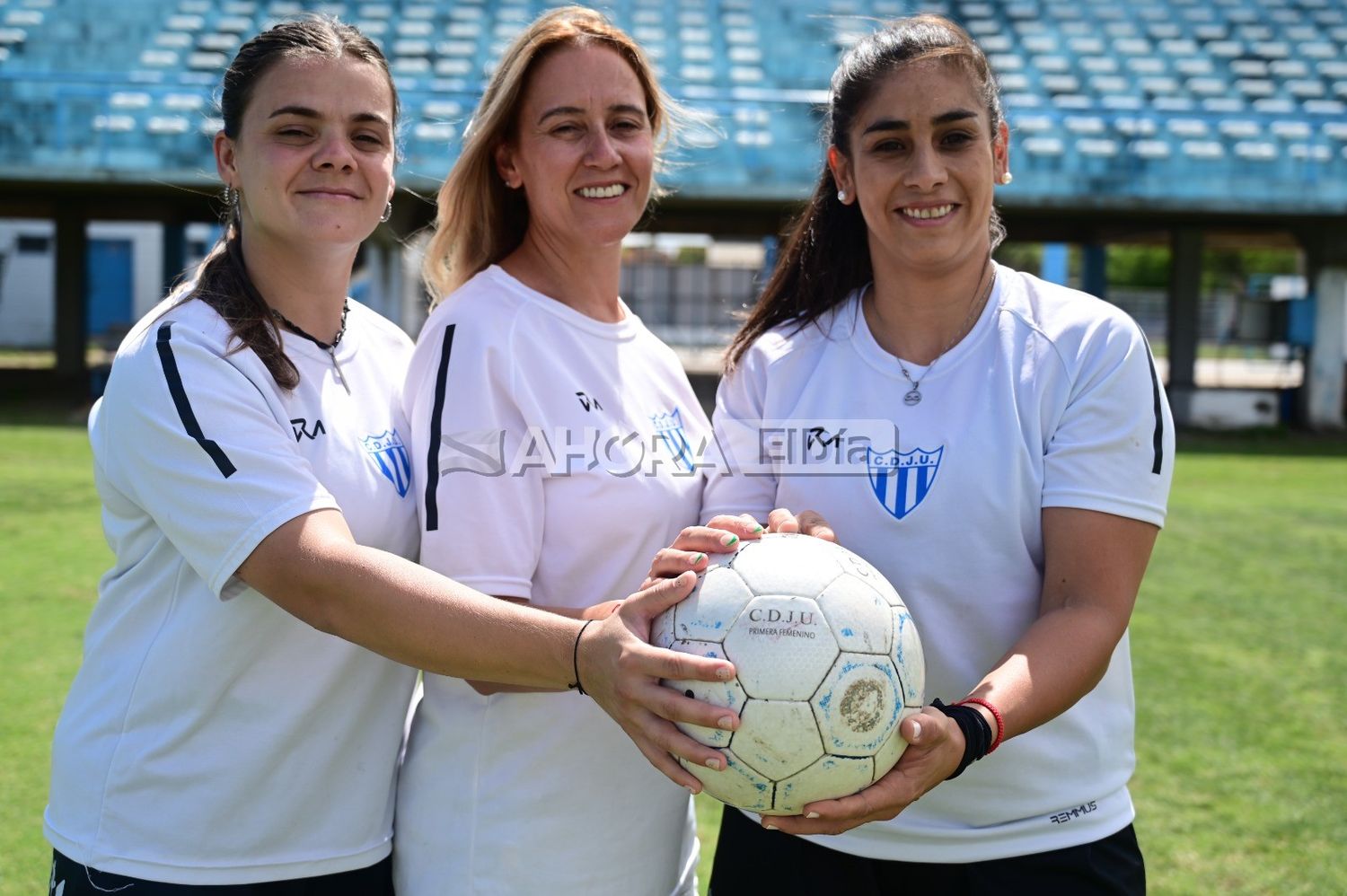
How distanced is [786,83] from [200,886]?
23047 millimetres

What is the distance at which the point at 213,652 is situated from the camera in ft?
7.47

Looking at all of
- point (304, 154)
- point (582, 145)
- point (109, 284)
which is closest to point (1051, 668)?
point (582, 145)

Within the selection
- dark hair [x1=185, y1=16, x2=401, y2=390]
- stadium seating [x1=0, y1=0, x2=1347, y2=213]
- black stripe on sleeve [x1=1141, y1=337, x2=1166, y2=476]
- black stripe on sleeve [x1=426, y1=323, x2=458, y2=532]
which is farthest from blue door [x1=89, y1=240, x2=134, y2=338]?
black stripe on sleeve [x1=1141, y1=337, x2=1166, y2=476]

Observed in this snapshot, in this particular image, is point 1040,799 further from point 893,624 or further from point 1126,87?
point 1126,87

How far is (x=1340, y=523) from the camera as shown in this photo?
11.0 meters

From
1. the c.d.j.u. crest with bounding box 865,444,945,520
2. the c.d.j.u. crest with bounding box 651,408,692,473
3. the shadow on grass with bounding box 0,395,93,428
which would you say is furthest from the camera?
the shadow on grass with bounding box 0,395,93,428

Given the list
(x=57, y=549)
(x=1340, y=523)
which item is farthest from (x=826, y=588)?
(x=1340, y=523)

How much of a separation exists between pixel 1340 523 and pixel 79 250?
73.9ft

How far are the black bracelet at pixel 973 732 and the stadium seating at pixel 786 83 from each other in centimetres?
1550

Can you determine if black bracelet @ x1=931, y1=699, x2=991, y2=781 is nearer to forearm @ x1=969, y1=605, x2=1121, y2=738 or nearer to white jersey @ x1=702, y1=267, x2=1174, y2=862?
forearm @ x1=969, y1=605, x2=1121, y2=738

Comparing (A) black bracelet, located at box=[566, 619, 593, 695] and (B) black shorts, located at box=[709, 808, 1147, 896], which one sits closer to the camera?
(A) black bracelet, located at box=[566, 619, 593, 695]

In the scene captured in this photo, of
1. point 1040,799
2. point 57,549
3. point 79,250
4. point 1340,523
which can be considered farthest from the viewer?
point 79,250

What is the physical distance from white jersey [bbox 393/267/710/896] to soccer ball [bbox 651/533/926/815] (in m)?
0.39

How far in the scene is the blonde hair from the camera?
2.67m
